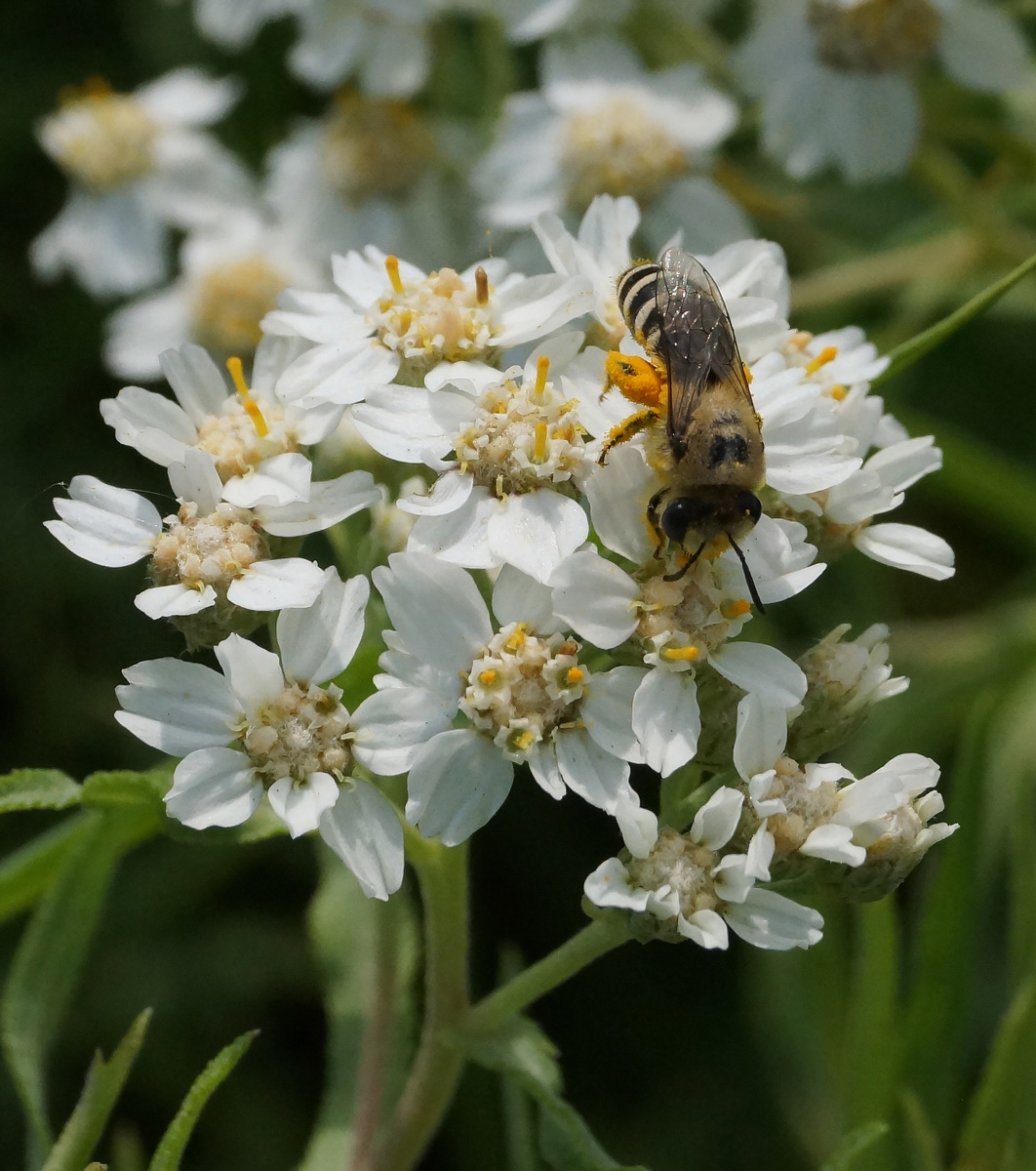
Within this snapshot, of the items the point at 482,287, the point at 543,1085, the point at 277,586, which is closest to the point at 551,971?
the point at 543,1085

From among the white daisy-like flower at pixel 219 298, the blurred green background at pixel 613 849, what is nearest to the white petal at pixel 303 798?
the blurred green background at pixel 613 849

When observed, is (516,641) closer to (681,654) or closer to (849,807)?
(681,654)

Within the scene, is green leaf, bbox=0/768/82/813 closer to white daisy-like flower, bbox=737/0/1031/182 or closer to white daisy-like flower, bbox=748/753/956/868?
white daisy-like flower, bbox=748/753/956/868

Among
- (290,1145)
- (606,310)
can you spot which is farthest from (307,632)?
(290,1145)

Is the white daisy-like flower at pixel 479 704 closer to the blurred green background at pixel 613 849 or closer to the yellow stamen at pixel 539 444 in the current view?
the yellow stamen at pixel 539 444

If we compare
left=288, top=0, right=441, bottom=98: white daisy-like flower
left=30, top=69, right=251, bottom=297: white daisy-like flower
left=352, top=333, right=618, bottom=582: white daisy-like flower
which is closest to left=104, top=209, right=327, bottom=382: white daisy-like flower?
left=30, top=69, right=251, bottom=297: white daisy-like flower

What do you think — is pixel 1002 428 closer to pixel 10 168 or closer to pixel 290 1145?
pixel 290 1145
